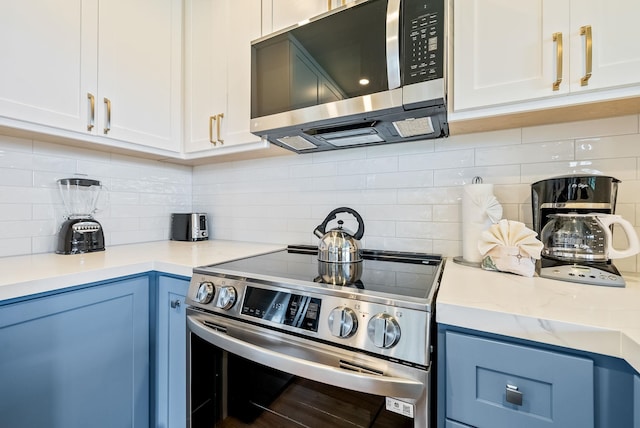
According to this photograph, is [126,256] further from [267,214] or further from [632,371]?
[632,371]

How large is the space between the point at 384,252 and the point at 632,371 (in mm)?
856

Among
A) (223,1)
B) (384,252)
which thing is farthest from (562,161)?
(223,1)

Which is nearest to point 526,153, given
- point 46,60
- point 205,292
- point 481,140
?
point 481,140

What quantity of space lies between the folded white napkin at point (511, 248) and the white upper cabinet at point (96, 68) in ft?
5.26

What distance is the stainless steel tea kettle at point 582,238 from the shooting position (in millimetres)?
780

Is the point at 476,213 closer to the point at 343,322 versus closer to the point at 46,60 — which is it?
the point at 343,322

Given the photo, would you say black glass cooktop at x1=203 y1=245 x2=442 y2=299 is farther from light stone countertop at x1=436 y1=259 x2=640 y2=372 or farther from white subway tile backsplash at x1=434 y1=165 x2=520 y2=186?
white subway tile backsplash at x1=434 y1=165 x2=520 y2=186

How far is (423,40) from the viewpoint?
2.90 feet

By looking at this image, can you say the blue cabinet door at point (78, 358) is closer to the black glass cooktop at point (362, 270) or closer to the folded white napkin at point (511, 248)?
the black glass cooktop at point (362, 270)

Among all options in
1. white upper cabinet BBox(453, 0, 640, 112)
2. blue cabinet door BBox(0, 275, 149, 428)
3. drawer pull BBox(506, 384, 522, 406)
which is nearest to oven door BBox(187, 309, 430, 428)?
drawer pull BBox(506, 384, 522, 406)

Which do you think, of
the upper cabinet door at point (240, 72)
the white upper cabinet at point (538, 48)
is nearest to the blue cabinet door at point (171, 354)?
the upper cabinet door at point (240, 72)

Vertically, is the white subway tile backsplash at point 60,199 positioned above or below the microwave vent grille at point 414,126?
below

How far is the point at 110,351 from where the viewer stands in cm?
103

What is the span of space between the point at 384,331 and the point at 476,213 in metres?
0.65
